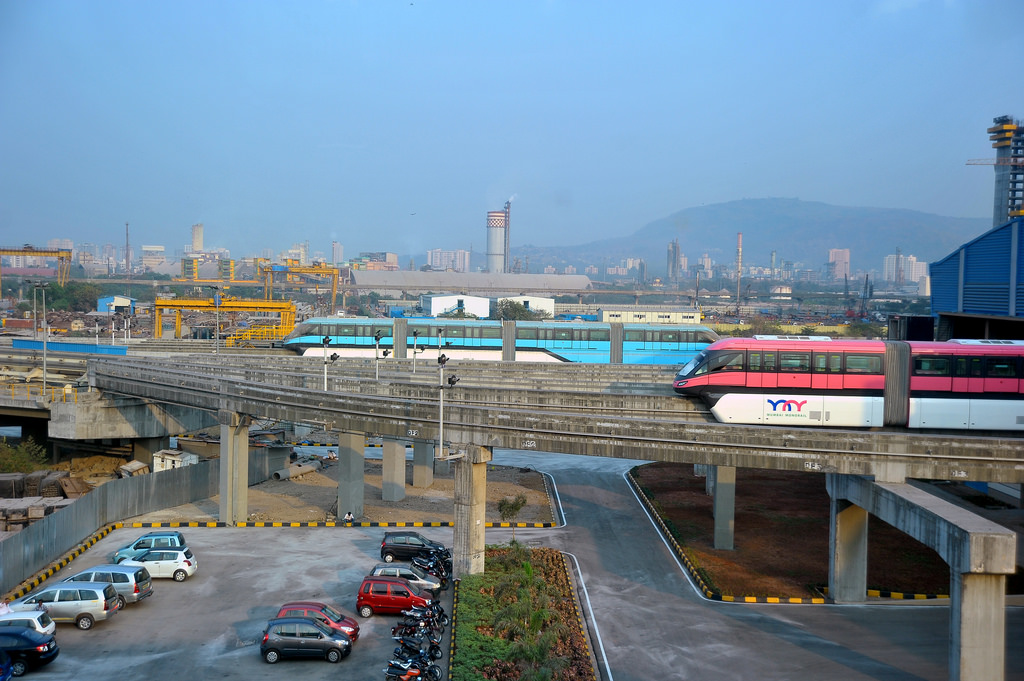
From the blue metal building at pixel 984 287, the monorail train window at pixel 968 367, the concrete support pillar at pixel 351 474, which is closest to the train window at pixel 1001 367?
the monorail train window at pixel 968 367

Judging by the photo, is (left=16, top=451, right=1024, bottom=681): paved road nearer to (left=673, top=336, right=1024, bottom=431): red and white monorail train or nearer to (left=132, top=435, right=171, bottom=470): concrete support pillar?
(left=673, top=336, right=1024, bottom=431): red and white monorail train

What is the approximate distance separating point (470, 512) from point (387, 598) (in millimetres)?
4035

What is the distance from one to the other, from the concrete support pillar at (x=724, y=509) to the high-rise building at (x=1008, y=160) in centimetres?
14914

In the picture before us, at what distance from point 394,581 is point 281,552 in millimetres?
8422

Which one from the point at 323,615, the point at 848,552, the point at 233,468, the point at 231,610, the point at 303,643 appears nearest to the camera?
the point at 303,643

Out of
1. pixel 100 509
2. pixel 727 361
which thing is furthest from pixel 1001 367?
pixel 100 509

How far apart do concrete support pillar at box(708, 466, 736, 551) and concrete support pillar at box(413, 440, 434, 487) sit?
17.0 meters

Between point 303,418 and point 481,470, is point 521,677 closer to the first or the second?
point 481,470

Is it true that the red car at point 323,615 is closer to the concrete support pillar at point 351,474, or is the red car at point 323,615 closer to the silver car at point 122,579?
the silver car at point 122,579

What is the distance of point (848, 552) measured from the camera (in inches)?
1033

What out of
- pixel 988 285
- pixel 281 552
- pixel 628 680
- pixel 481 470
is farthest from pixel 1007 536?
pixel 988 285

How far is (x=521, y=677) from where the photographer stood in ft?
63.7

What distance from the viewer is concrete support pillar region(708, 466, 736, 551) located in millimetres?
32719

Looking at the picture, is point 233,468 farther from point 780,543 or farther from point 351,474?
point 780,543
